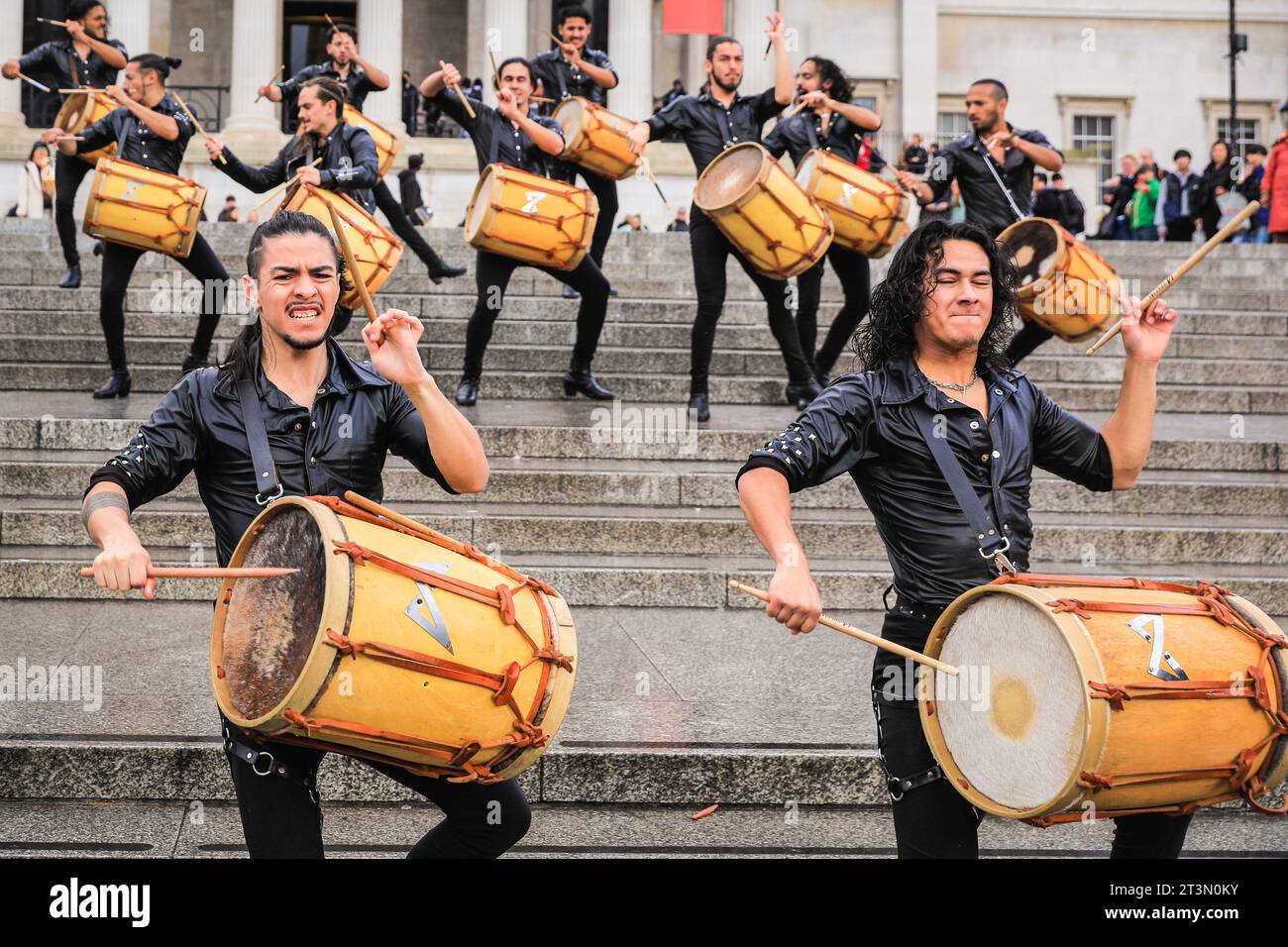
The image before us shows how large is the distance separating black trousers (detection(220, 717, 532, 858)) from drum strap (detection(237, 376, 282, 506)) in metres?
0.54

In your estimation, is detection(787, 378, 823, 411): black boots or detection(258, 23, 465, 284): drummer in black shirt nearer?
detection(787, 378, 823, 411): black boots

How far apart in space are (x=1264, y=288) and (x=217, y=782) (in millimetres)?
12101

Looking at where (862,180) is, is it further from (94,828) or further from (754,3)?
(754,3)

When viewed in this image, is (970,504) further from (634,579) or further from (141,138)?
(141,138)

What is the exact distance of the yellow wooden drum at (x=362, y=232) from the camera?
843 cm

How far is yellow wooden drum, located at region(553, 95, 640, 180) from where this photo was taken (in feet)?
33.7

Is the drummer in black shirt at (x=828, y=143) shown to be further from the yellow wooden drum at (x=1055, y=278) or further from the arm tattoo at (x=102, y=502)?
the arm tattoo at (x=102, y=502)

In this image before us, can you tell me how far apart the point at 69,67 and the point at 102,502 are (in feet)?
33.7

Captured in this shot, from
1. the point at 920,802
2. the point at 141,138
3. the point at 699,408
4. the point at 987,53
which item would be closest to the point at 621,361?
the point at 699,408

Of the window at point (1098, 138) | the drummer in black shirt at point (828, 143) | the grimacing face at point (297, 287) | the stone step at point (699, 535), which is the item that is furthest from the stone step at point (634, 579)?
the window at point (1098, 138)

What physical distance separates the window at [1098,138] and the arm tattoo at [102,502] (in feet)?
123

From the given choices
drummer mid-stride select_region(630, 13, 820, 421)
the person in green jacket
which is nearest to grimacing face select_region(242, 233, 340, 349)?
drummer mid-stride select_region(630, 13, 820, 421)

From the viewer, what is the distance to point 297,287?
11.7 ft

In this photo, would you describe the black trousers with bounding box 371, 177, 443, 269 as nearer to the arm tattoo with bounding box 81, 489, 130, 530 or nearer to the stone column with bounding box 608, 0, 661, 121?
the arm tattoo with bounding box 81, 489, 130, 530
